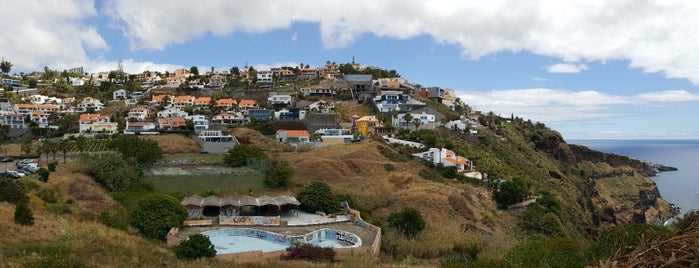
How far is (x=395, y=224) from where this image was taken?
2725 centimetres

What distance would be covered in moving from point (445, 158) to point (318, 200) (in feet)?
57.5

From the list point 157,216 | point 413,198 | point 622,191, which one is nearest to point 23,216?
point 157,216

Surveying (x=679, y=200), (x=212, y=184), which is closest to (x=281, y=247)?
(x=212, y=184)

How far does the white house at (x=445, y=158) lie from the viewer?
43500mm

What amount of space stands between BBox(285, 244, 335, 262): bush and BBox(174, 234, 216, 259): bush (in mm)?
3263

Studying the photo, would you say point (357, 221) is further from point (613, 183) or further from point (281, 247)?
point (613, 183)

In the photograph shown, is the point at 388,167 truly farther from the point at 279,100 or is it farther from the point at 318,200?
the point at 279,100

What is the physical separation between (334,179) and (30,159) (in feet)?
86.2

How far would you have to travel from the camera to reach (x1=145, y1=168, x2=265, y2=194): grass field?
106 feet

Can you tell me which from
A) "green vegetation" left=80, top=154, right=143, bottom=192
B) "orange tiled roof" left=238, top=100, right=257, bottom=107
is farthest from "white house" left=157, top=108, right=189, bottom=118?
"green vegetation" left=80, top=154, right=143, bottom=192

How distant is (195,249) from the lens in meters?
20.0

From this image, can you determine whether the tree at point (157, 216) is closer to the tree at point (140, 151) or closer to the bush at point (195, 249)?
the bush at point (195, 249)

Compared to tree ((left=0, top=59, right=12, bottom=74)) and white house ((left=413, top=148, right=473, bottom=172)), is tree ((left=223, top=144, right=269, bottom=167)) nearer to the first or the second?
white house ((left=413, top=148, right=473, bottom=172))

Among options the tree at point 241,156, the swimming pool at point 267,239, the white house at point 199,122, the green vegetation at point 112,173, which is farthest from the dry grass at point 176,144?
the swimming pool at point 267,239
